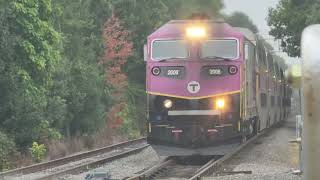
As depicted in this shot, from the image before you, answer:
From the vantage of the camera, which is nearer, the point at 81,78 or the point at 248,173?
the point at 248,173

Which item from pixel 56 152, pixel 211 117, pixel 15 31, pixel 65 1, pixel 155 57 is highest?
pixel 65 1

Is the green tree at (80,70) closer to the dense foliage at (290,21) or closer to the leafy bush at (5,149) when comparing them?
the leafy bush at (5,149)

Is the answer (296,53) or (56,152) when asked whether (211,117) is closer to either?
(56,152)

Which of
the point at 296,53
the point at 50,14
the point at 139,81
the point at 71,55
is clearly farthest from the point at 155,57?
the point at 139,81

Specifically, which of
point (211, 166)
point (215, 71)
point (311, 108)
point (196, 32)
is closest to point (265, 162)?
point (211, 166)

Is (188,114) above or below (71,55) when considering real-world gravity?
below

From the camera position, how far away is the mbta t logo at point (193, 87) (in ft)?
45.6

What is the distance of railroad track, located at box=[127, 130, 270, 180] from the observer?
11.9 meters

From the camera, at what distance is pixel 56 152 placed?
75.7 ft

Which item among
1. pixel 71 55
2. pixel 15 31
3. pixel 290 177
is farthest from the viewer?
pixel 71 55

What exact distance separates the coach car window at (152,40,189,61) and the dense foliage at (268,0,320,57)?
13.9 metres

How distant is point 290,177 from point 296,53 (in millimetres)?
17849

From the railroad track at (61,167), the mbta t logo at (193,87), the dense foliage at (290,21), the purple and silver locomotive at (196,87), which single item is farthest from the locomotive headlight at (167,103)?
the dense foliage at (290,21)

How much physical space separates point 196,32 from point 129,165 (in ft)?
11.9
